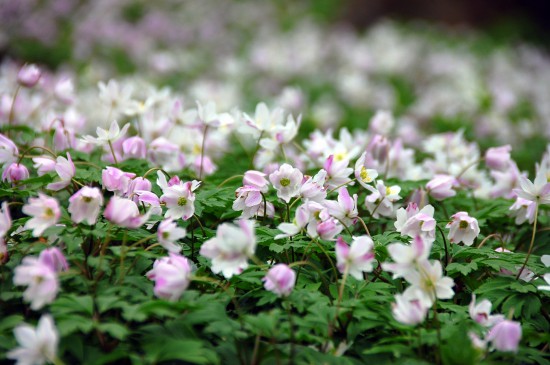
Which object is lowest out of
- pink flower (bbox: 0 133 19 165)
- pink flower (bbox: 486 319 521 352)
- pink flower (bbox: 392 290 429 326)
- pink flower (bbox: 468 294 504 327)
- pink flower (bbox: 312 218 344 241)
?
pink flower (bbox: 468 294 504 327)

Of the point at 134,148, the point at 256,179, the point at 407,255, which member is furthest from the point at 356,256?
the point at 134,148

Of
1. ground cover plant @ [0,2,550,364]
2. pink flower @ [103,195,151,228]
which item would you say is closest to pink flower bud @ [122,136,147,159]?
ground cover plant @ [0,2,550,364]

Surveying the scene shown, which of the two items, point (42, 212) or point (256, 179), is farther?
point (256, 179)

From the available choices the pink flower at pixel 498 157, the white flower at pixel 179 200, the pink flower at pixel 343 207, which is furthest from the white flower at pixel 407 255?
the pink flower at pixel 498 157

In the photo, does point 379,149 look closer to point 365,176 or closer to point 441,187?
point 441,187

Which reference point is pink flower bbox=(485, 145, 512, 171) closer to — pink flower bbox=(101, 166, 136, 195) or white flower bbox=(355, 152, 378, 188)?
white flower bbox=(355, 152, 378, 188)
